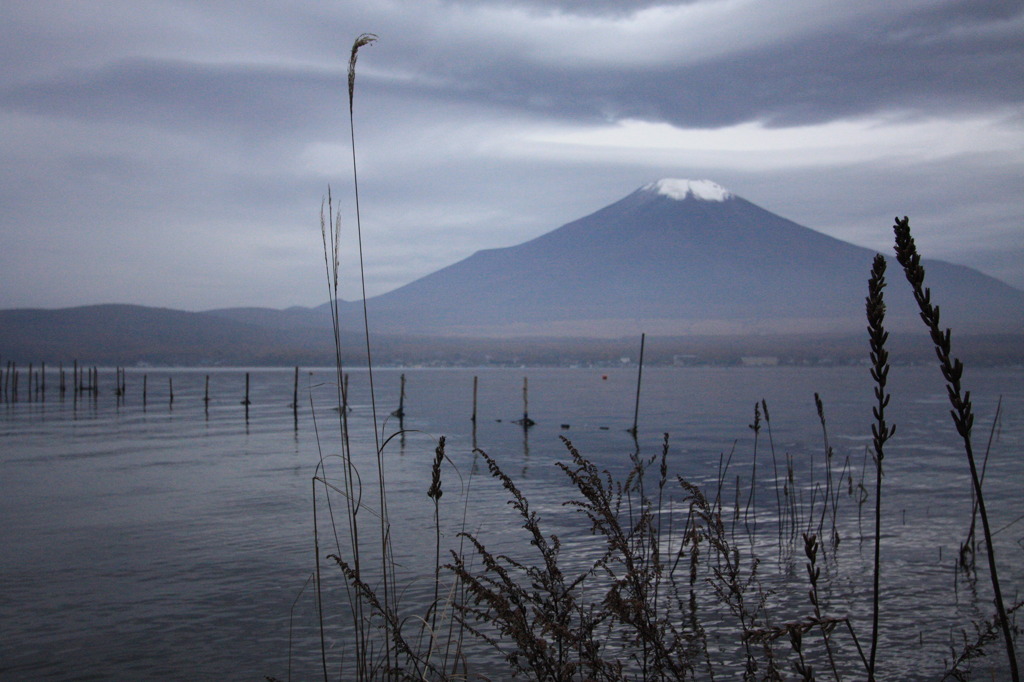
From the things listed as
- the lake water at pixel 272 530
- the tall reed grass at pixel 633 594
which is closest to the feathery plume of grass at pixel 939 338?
the tall reed grass at pixel 633 594

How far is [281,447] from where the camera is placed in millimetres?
35062

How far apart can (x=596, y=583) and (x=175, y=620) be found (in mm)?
5809

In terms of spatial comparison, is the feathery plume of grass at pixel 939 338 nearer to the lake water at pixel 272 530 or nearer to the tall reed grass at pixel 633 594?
the tall reed grass at pixel 633 594

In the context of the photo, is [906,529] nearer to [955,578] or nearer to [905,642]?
[955,578]

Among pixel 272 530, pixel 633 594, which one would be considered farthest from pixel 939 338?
pixel 272 530

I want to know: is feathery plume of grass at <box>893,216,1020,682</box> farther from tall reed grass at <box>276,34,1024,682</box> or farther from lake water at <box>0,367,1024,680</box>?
lake water at <box>0,367,1024,680</box>

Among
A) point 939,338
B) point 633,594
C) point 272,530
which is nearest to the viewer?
point 939,338

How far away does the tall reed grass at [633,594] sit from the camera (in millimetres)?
2670

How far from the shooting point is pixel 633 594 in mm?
4547

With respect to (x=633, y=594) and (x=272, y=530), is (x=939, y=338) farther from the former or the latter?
(x=272, y=530)

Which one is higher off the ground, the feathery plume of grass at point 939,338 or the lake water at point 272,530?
the feathery plume of grass at point 939,338

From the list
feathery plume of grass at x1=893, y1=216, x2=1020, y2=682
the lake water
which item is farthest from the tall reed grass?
the lake water

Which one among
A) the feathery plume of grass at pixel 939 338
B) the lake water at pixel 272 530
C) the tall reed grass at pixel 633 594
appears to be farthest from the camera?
the lake water at pixel 272 530

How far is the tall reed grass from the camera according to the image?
8.76ft
